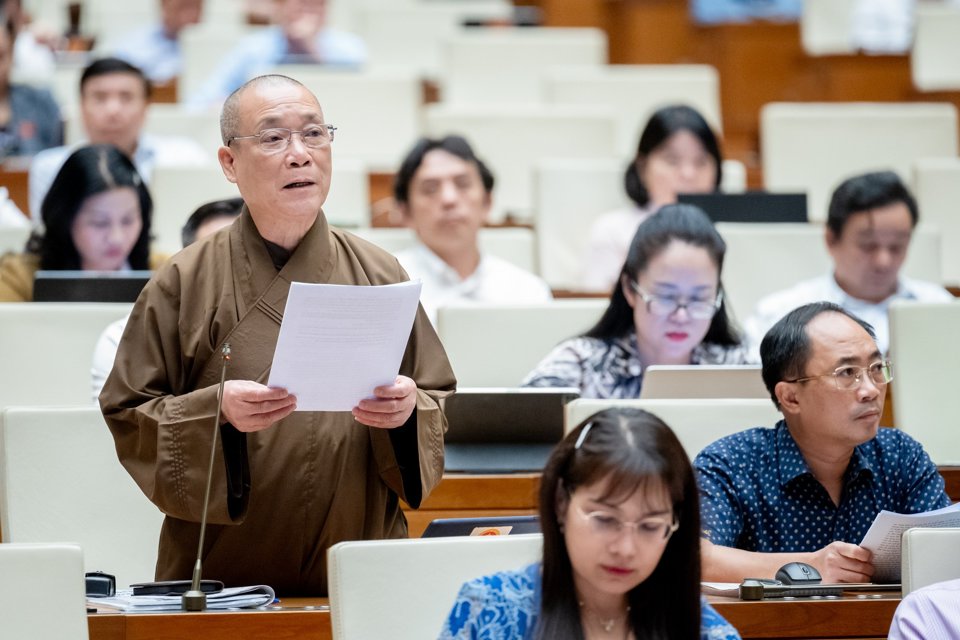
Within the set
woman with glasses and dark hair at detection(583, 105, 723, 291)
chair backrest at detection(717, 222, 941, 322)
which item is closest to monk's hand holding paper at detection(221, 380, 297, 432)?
chair backrest at detection(717, 222, 941, 322)

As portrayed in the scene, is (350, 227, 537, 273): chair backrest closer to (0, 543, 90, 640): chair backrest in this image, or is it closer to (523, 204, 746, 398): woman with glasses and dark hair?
(523, 204, 746, 398): woman with glasses and dark hair

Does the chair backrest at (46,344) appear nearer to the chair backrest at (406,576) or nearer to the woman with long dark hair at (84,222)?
the woman with long dark hair at (84,222)

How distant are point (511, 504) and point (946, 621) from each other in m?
1.10

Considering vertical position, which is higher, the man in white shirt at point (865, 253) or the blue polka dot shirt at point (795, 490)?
the man in white shirt at point (865, 253)

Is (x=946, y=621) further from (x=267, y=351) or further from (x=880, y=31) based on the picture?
(x=880, y=31)

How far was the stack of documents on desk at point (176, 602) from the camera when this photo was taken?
204 centimetres

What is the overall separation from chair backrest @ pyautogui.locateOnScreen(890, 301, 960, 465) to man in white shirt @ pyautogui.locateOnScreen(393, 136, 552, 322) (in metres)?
1.06

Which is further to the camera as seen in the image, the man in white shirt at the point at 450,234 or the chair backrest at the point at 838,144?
the chair backrest at the point at 838,144

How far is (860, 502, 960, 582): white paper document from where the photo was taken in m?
2.13

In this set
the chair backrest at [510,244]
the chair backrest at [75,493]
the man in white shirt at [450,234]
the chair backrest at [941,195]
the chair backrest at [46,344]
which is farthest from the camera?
the chair backrest at [941,195]

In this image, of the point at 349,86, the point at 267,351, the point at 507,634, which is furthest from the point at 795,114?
the point at 507,634

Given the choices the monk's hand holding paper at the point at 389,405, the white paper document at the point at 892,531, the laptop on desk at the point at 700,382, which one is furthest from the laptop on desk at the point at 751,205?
the monk's hand holding paper at the point at 389,405

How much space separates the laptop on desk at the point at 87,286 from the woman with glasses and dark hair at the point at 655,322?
2.88 ft

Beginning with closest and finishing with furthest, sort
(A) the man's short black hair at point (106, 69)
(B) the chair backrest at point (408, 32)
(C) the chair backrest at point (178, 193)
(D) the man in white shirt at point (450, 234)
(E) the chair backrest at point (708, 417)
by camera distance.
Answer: (E) the chair backrest at point (708, 417)
(D) the man in white shirt at point (450, 234)
(C) the chair backrest at point (178, 193)
(A) the man's short black hair at point (106, 69)
(B) the chair backrest at point (408, 32)
